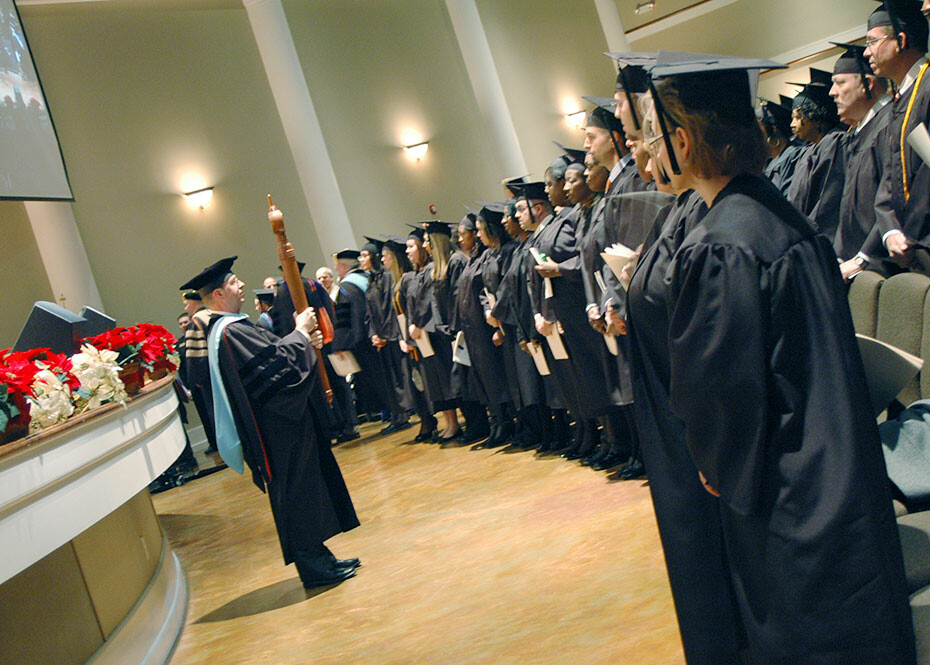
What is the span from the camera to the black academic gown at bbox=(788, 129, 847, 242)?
16.1 ft

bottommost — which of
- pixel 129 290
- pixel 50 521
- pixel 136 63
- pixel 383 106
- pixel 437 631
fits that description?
pixel 437 631

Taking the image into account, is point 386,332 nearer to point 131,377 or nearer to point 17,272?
point 131,377

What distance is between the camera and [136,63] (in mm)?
11852

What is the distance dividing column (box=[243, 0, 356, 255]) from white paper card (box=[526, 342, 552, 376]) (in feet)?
20.5

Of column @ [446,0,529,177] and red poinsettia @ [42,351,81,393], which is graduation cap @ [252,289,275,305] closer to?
column @ [446,0,529,177]

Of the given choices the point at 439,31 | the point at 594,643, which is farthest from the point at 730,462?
the point at 439,31

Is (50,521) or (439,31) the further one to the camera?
(439,31)

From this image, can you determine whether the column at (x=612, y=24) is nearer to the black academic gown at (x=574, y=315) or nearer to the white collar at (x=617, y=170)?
the black academic gown at (x=574, y=315)

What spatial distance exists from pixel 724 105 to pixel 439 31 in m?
14.1

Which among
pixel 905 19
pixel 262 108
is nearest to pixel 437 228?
pixel 905 19

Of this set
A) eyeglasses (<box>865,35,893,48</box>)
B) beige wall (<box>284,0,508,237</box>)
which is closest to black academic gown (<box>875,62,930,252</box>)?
eyeglasses (<box>865,35,893,48</box>)

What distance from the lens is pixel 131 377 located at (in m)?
5.24

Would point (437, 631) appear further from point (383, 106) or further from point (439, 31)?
point (439, 31)

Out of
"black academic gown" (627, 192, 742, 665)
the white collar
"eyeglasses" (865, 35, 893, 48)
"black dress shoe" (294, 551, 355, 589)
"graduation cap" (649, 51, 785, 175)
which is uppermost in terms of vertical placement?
"eyeglasses" (865, 35, 893, 48)
